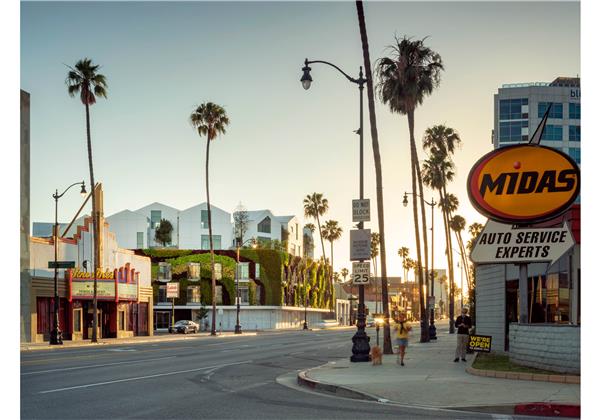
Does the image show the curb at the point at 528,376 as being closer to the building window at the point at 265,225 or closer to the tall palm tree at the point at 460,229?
the tall palm tree at the point at 460,229

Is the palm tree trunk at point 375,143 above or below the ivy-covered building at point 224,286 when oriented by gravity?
above

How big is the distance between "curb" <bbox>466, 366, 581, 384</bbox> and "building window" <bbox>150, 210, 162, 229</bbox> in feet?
410

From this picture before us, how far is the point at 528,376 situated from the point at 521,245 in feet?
18.4

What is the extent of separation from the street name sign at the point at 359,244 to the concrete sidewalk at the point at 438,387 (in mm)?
5089

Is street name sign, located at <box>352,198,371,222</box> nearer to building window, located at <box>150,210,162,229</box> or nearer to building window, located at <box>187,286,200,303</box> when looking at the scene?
building window, located at <box>187,286,200,303</box>

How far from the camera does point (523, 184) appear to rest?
918 inches

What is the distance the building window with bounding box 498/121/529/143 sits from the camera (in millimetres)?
118125

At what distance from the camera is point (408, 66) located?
145ft

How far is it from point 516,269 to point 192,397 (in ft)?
65.3

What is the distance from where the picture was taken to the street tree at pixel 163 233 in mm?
136875

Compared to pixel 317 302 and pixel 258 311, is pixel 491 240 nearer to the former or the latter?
pixel 258 311

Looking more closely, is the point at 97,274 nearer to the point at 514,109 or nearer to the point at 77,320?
the point at 77,320

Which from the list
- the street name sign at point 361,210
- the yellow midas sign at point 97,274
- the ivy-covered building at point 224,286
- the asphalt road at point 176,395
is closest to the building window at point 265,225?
the ivy-covered building at point 224,286
